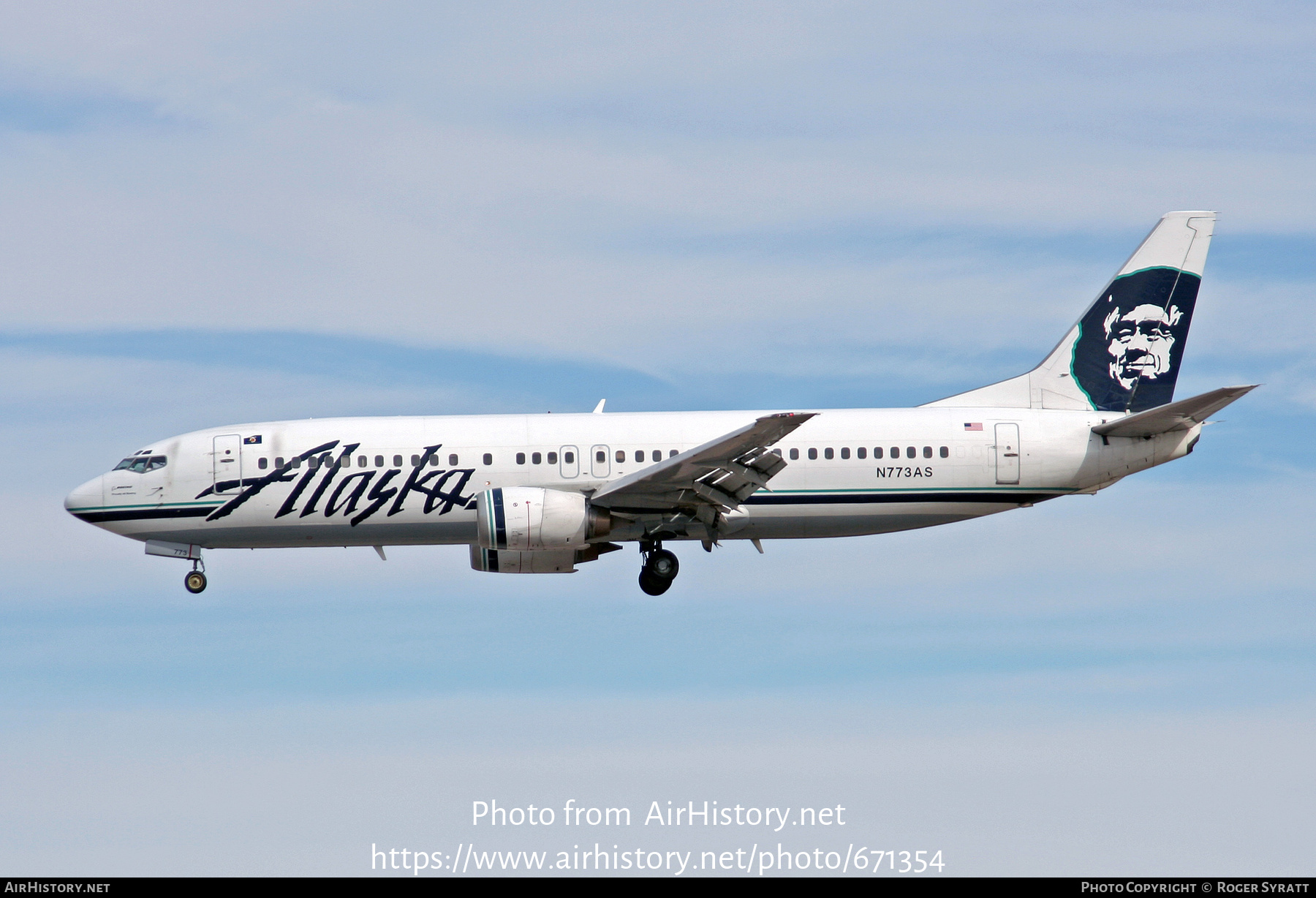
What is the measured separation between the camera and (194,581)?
31.2 metres

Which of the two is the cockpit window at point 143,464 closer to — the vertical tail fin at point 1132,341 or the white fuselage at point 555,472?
the white fuselage at point 555,472

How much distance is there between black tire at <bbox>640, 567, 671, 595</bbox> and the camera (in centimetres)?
3097

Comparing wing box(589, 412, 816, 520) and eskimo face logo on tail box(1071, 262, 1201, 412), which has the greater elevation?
eskimo face logo on tail box(1071, 262, 1201, 412)

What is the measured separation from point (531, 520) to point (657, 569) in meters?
3.81

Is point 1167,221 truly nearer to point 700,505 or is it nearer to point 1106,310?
point 1106,310

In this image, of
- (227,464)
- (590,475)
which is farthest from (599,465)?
(227,464)

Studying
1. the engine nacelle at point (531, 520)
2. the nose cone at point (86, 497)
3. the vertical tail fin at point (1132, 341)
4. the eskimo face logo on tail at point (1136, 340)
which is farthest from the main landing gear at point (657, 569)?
the nose cone at point (86, 497)

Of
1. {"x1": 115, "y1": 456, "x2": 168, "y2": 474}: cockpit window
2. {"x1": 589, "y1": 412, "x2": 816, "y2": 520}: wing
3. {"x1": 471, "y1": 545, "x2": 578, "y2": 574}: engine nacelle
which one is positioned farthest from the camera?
{"x1": 115, "y1": 456, "x2": 168, "y2": 474}: cockpit window

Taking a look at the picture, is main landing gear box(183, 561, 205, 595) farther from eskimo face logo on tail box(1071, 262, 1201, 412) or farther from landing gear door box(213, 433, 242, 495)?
eskimo face logo on tail box(1071, 262, 1201, 412)

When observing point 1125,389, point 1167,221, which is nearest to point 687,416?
point 1125,389

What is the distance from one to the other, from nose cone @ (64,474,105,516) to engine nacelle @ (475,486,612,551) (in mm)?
9633

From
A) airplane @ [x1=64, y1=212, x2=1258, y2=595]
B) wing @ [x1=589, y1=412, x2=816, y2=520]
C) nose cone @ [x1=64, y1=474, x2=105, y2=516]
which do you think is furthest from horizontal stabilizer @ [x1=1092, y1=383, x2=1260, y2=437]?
nose cone @ [x1=64, y1=474, x2=105, y2=516]

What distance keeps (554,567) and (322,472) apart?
19.3 ft

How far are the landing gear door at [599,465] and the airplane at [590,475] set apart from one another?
34 mm
